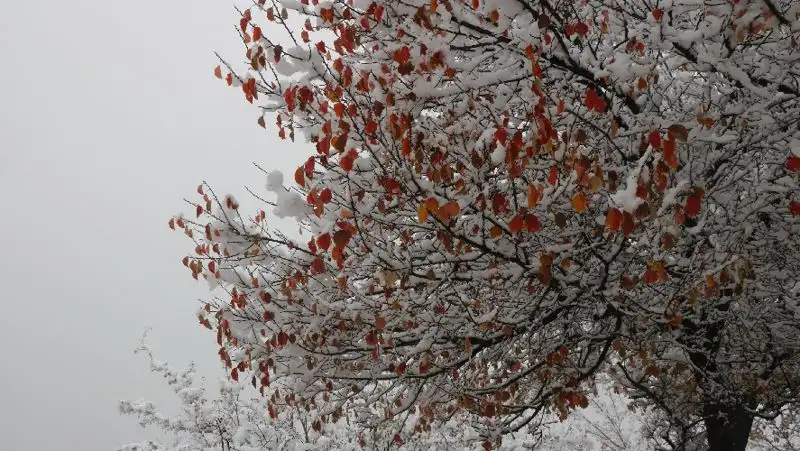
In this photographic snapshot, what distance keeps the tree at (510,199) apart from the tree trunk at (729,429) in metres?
0.43

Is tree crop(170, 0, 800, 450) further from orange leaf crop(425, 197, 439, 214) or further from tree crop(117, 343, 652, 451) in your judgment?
tree crop(117, 343, 652, 451)

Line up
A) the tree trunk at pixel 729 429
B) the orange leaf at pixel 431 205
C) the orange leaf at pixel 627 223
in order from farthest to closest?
1. the tree trunk at pixel 729 429
2. the orange leaf at pixel 431 205
3. the orange leaf at pixel 627 223

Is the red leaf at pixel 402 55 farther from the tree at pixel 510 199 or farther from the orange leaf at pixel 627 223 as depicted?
the orange leaf at pixel 627 223

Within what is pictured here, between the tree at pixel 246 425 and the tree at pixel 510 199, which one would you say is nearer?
the tree at pixel 510 199

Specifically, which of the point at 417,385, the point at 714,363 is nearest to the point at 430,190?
the point at 417,385

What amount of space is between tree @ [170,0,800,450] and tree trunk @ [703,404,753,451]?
433mm

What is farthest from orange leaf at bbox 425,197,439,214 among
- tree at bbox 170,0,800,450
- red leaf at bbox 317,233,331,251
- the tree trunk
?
the tree trunk

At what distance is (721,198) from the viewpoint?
159 inches

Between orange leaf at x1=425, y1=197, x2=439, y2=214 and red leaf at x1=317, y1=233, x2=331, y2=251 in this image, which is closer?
orange leaf at x1=425, y1=197, x2=439, y2=214

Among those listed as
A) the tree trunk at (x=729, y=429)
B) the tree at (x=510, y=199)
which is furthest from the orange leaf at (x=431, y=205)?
the tree trunk at (x=729, y=429)

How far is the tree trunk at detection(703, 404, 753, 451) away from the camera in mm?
5469

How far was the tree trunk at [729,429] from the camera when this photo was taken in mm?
5469

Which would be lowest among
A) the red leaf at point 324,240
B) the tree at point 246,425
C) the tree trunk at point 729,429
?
the tree trunk at point 729,429

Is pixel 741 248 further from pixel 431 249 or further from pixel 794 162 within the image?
pixel 431 249
